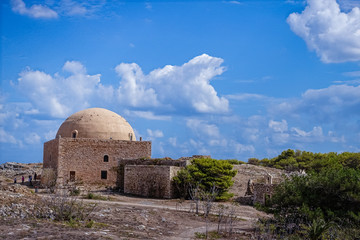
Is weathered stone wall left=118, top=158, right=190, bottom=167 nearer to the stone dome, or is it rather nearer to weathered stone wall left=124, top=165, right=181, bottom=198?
weathered stone wall left=124, top=165, right=181, bottom=198

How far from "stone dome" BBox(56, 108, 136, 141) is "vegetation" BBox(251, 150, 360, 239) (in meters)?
22.0

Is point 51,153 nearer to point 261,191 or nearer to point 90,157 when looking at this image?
point 90,157

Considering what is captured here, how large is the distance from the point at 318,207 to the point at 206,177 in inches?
457

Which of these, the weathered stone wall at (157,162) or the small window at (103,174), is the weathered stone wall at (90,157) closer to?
the small window at (103,174)

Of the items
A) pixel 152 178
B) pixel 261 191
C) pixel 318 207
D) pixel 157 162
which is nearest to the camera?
pixel 318 207

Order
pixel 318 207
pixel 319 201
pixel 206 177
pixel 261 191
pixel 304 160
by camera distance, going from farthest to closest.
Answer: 1. pixel 304 160
2. pixel 206 177
3. pixel 261 191
4. pixel 319 201
5. pixel 318 207

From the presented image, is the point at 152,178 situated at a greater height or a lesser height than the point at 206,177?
lesser

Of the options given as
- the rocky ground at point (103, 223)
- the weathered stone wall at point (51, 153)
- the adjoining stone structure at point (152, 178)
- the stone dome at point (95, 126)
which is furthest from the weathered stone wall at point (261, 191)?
the weathered stone wall at point (51, 153)

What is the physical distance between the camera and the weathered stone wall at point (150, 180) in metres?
25.3

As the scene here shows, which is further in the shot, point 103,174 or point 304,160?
point 304,160

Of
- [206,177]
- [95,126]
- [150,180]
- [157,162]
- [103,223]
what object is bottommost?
[103,223]

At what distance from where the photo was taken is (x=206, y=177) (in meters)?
24.8

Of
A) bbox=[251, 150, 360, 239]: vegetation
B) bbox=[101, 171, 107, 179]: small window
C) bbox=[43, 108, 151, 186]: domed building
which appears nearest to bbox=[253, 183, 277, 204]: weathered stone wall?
bbox=[251, 150, 360, 239]: vegetation

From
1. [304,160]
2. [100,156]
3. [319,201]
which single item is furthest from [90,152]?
[304,160]
